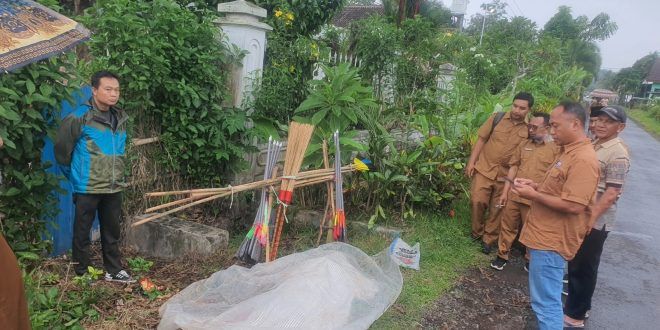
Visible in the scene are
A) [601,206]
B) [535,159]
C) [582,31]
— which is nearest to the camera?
[601,206]

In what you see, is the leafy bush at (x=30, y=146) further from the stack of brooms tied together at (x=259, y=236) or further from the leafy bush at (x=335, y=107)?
the leafy bush at (x=335, y=107)

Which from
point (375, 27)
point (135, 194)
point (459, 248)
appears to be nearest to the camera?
point (135, 194)

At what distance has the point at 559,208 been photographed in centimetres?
280

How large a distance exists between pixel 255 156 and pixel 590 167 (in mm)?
3556

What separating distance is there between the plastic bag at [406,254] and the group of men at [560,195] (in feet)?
3.39

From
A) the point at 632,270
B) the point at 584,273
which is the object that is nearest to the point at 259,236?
the point at 584,273

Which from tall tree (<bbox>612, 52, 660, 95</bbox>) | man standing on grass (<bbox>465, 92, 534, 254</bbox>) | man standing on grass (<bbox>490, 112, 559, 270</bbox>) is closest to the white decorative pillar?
man standing on grass (<bbox>465, 92, 534, 254</bbox>)

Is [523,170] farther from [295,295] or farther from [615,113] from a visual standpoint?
[295,295]

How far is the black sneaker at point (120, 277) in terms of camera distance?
3525 millimetres

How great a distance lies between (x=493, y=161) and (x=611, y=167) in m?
1.66

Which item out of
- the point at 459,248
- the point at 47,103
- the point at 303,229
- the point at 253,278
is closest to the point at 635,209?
the point at 459,248

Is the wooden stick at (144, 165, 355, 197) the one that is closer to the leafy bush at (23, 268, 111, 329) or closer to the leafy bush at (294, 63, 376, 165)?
the leafy bush at (294, 63, 376, 165)

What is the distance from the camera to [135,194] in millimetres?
4277

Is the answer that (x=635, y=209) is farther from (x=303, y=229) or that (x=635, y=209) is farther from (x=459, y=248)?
(x=303, y=229)
